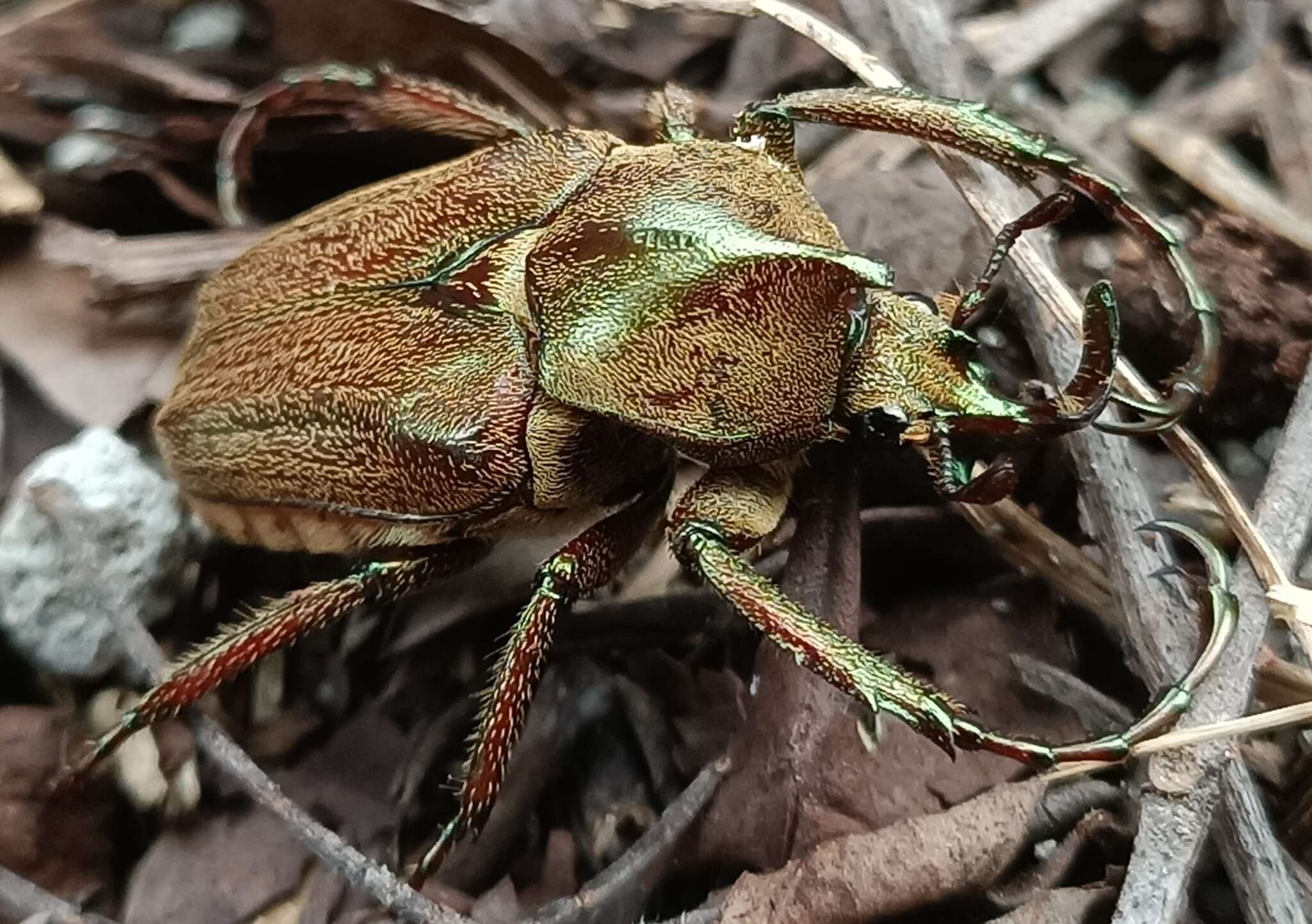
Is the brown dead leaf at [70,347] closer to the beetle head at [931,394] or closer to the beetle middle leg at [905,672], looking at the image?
the beetle middle leg at [905,672]

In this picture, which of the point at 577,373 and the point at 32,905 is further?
the point at 577,373

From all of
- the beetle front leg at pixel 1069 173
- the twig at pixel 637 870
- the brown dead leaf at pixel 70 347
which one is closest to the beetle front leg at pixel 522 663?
the twig at pixel 637 870

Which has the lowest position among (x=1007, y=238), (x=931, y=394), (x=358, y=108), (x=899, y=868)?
(x=899, y=868)

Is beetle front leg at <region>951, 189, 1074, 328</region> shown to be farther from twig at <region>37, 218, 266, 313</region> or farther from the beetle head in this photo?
twig at <region>37, 218, 266, 313</region>

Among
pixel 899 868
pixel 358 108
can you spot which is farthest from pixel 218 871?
pixel 358 108

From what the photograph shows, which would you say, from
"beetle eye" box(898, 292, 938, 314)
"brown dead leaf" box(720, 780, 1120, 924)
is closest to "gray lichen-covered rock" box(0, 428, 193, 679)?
"brown dead leaf" box(720, 780, 1120, 924)

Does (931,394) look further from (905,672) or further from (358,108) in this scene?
(358,108)
